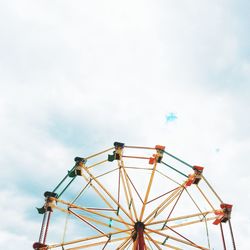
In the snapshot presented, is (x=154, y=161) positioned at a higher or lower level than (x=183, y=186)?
higher

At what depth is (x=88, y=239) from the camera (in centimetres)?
1495

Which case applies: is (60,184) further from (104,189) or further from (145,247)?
(145,247)

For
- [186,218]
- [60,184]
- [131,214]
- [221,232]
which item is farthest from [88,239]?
[221,232]

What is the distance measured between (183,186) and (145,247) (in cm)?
408

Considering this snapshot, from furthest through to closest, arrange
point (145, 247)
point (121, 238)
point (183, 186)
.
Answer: point (183, 186) → point (121, 238) → point (145, 247)

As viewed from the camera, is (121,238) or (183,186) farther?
(183,186)

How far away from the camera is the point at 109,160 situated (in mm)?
Result: 17422

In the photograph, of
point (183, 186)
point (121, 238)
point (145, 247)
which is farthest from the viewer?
point (183, 186)

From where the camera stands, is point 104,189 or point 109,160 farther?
point 109,160

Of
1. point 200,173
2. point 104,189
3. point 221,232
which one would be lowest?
point 221,232

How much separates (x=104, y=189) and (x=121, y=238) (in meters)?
2.53

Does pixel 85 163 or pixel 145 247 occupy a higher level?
pixel 85 163

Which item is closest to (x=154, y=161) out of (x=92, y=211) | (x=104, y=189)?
(x=104, y=189)

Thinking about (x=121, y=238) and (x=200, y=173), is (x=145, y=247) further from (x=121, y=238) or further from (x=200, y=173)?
(x=200, y=173)
